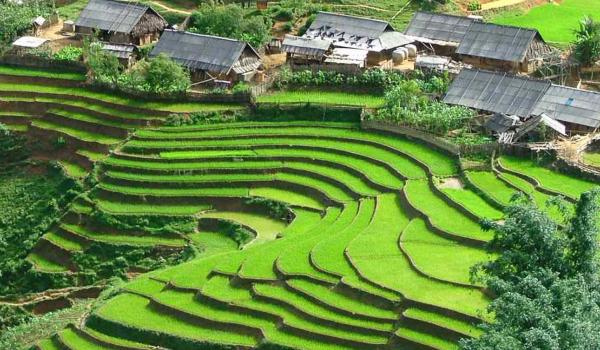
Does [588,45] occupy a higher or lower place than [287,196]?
higher

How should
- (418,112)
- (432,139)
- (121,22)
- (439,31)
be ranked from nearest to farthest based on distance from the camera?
(432,139) → (418,112) → (439,31) → (121,22)

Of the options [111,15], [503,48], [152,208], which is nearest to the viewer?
[152,208]

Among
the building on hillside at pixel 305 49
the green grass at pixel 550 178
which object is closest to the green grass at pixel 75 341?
the green grass at pixel 550 178

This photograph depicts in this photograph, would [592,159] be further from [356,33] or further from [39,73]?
[39,73]

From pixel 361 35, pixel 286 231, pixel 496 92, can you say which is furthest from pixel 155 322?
pixel 361 35

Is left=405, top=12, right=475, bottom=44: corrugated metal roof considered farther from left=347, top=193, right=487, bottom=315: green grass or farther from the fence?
left=347, top=193, right=487, bottom=315: green grass

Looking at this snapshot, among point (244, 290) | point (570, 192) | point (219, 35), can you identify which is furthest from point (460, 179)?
point (219, 35)
